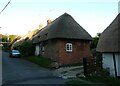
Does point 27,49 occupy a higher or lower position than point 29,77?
higher

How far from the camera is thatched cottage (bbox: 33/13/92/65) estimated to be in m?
33.9

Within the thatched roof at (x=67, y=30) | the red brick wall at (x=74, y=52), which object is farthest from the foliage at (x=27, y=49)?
the red brick wall at (x=74, y=52)

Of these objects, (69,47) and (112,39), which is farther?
(69,47)

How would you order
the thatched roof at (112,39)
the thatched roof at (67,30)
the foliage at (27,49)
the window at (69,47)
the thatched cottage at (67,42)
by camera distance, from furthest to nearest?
the foliage at (27,49) → the window at (69,47) → the thatched roof at (67,30) → the thatched cottage at (67,42) → the thatched roof at (112,39)

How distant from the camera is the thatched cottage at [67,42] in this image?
111 feet

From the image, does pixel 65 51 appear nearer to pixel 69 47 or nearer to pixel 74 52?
pixel 69 47

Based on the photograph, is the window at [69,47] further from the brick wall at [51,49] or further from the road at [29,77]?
the road at [29,77]

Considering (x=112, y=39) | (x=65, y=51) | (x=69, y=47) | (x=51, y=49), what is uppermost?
(x=112, y=39)

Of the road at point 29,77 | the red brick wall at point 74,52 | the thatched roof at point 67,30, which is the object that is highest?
the thatched roof at point 67,30

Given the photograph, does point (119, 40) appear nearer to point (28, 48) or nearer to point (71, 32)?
point (71, 32)

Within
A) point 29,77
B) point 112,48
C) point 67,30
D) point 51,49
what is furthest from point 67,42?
point 29,77

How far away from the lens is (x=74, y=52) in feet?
115

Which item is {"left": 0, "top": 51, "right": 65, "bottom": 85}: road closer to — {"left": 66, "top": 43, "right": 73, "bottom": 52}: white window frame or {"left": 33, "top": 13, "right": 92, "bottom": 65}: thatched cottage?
{"left": 33, "top": 13, "right": 92, "bottom": 65}: thatched cottage

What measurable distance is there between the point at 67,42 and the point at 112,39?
12.4 metres
